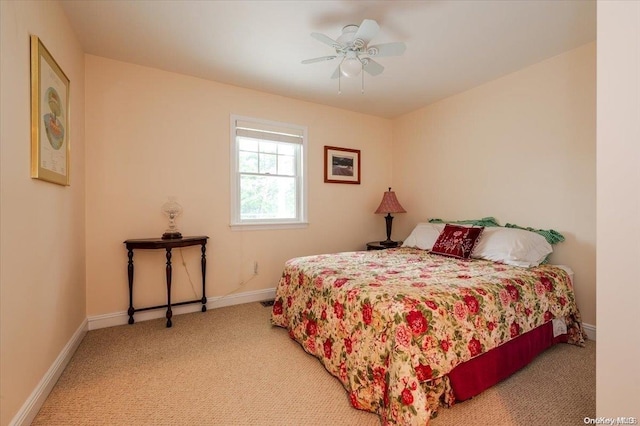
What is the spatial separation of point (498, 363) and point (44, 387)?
8.85 ft

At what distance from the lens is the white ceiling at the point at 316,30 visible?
2.01 metres

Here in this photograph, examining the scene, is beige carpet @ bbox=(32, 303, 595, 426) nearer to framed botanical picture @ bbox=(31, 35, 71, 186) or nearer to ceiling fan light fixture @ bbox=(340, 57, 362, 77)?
framed botanical picture @ bbox=(31, 35, 71, 186)

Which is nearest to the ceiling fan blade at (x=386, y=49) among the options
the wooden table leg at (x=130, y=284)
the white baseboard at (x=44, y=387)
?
the wooden table leg at (x=130, y=284)

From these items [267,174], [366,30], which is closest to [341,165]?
[267,174]

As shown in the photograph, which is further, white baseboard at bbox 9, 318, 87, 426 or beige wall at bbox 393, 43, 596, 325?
beige wall at bbox 393, 43, 596, 325

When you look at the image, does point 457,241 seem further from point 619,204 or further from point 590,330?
Result: point 619,204

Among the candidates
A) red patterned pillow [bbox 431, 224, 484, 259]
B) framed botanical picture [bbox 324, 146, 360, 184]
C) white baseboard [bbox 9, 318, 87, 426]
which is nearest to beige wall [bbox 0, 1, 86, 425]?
white baseboard [bbox 9, 318, 87, 426]

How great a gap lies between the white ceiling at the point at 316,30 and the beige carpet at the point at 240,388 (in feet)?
8.21

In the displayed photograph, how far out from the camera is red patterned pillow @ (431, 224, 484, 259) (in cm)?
271

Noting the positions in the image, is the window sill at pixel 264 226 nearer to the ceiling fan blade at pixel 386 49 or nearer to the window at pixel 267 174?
the window at pixel 267 174

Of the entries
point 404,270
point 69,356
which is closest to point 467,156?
point 404,270

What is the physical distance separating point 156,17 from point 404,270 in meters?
2.67

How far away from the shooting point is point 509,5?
1974mm

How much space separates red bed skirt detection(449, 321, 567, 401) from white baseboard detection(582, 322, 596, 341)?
50cm
